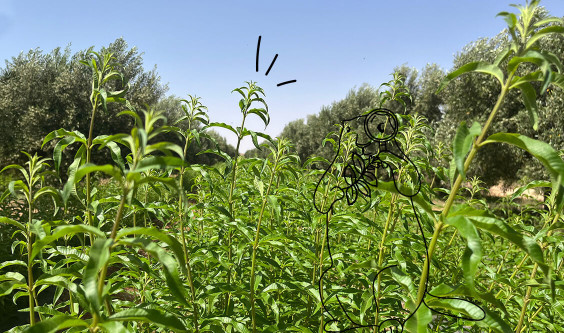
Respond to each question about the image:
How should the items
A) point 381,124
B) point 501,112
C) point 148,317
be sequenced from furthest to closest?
1. point 501,112
2. point 381,124
3. point 148,317

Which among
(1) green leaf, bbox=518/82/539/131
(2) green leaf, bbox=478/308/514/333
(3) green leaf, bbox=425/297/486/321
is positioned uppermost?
(1) green leaf, bbox=518/82/539/131

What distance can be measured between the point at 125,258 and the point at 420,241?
171 centimetres

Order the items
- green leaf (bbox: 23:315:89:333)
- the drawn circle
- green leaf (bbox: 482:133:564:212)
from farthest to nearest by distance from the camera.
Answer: the drawn circle
green leaf (bbox: 23:315:89:333)
green leaf (bbox: 482:133:564:212)

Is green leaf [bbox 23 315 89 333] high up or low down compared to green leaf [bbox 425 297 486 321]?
up

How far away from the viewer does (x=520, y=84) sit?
0.87 metres

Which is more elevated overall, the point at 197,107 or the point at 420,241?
the point at 197,107

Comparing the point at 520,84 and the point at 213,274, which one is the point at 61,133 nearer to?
the point at 213,274

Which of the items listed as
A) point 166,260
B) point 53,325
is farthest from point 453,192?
point 53,325

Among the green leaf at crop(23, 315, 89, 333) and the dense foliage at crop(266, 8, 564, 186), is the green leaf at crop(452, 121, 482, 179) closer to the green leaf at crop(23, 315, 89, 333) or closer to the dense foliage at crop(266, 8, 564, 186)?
the green leaf at crop(23, 315, 89, 333)

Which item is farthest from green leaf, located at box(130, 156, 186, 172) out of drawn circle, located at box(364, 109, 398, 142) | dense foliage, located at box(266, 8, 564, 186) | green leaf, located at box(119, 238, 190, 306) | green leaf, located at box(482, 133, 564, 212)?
dense foliage, located at box(266, 8, 564, 186)

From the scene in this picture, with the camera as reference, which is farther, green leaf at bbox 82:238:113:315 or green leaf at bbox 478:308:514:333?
green leaf at bbox 478:308:514:333

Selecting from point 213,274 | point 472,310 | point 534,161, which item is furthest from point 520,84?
point 534,161

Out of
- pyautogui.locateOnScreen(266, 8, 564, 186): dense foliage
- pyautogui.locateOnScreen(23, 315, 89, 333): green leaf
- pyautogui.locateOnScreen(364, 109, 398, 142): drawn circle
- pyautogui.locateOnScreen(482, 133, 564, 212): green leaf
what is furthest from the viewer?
pyautogui.locateOnScreen(266, 8, 564, 186): dense foliage

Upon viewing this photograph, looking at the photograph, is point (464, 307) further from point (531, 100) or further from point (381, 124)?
A: point (381, 124)
